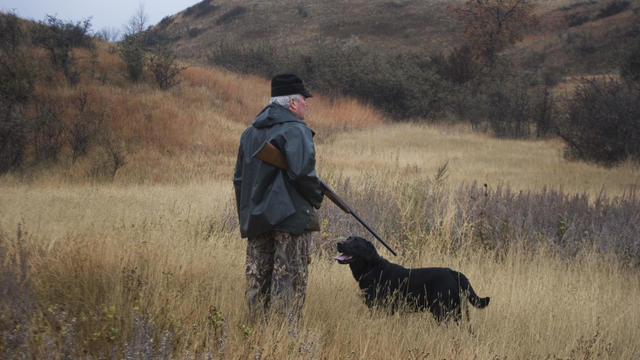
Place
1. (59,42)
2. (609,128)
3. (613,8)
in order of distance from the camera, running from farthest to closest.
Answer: (613,8) < (59,42) < (609,128)

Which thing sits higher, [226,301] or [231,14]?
[231,14]

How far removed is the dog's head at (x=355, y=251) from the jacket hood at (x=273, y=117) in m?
1.26

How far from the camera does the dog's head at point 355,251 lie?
13.3 feet

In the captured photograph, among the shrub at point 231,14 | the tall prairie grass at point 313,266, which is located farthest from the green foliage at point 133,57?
the shrub at point 231,14

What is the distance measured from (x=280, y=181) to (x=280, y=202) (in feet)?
0.46

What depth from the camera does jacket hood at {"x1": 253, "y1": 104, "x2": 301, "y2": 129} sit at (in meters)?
3.34

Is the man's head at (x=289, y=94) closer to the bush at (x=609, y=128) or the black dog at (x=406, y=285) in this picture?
the black dog at (x=406, y=285)

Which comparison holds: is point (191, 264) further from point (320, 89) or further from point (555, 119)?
point (320, 89)

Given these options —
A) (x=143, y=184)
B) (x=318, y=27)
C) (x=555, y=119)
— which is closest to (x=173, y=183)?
(x=143, y=184)

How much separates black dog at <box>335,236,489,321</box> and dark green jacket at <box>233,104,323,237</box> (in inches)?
33.1

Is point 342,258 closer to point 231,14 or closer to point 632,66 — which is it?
point 632,66

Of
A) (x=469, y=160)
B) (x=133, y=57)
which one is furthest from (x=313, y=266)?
(x=133, y=57)

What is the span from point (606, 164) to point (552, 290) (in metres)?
10.7

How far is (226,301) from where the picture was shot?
3.73 metres
